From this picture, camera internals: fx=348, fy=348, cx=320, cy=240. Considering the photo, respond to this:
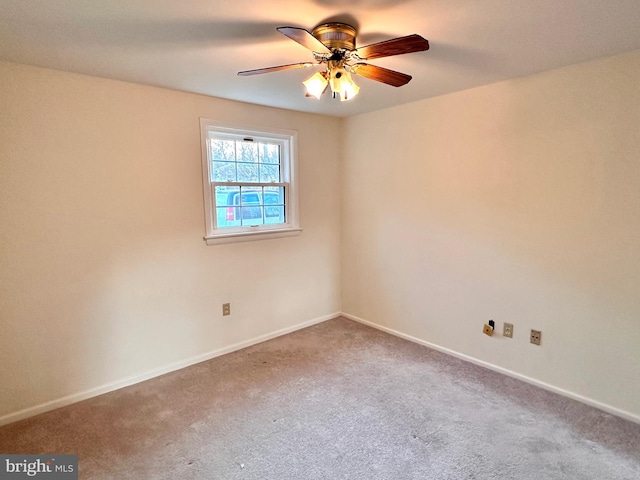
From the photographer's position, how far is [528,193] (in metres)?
2.53

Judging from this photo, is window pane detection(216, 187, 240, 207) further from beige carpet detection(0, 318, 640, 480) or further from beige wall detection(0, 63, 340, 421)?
beige carpet detection(0, 318, 640, 480)

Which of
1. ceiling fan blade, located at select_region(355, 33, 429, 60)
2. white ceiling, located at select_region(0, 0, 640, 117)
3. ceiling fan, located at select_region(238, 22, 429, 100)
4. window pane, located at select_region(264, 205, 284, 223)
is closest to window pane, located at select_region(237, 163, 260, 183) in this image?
window pane, located at select_region(264, 205, 284, 223)

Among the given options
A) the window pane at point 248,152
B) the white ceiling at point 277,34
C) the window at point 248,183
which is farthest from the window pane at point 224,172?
the white ceiling at point 277,34

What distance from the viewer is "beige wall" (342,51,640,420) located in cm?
217

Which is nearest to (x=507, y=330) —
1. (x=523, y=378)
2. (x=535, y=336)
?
(x=535, y=336)

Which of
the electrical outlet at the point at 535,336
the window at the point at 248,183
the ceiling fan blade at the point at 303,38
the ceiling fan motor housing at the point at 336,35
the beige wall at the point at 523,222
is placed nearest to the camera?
the ceiling fan blade at the point at 303,38

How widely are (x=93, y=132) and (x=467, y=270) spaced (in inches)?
120

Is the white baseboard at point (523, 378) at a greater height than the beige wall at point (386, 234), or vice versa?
the beige wall at point (386, 234)

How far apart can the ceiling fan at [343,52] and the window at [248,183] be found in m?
1.42

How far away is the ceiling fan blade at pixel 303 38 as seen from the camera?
1387 mm

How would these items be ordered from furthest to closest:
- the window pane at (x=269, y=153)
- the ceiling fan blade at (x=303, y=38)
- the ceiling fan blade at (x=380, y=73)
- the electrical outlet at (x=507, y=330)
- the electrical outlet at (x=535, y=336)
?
1. the window pane at (x=269, y=153)
2. the electrical outlet at (x=507, y=330)
3. the electrical outlet at (x=535, y=336)
4. the ceiling fan blade at (x=380, y=73)
5. the ceiling fan blade at (x=303, y=38)

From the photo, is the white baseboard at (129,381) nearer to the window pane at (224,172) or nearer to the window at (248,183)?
the window at (248,183)

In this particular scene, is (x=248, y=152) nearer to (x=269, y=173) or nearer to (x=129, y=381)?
(x=269, y=173)

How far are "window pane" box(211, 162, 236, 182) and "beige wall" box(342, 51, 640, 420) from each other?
54.2 inches
